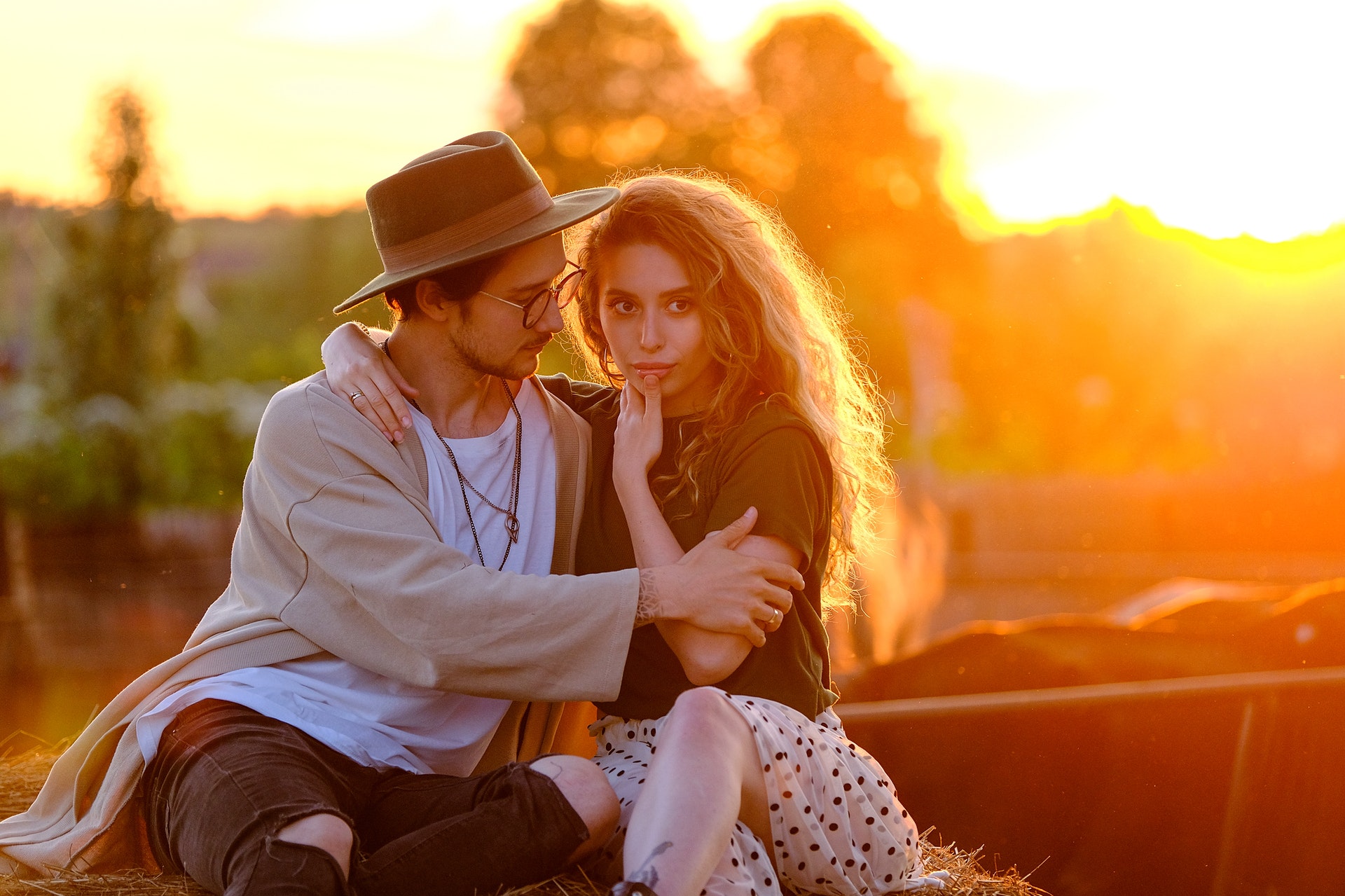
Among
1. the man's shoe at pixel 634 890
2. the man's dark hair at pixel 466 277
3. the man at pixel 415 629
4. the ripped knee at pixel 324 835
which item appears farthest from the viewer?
the man's dark hair at pixel 466 277

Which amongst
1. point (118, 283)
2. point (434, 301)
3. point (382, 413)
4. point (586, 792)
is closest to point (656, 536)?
point (586, 792)

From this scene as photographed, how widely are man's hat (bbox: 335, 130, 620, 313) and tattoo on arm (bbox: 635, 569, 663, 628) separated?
762mm

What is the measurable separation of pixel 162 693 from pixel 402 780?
1.76 feet

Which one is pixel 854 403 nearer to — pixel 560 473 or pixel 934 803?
pixel 560 473

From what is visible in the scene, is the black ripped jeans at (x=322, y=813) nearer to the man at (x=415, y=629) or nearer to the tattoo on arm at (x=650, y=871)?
the man at (x=415, y=629)

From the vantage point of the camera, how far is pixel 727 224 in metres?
2.67

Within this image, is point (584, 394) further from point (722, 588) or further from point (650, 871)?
point (650, 871)

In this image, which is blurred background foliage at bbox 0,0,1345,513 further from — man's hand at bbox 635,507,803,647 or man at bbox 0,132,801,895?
man's hand at bbox 635,507,803,647

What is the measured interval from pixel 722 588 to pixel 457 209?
0.98m

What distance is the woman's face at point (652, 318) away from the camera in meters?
2.57

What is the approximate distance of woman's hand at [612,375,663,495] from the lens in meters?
2.55

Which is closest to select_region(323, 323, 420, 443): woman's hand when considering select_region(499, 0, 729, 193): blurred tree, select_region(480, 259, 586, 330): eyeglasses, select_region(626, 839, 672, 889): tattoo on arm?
select_region(480, 259, 586, 330): eyeglasses

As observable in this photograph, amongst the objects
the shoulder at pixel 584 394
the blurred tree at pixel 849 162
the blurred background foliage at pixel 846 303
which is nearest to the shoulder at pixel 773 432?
the shoulder at pixel 584 394

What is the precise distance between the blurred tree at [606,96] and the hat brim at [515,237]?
9552 mm
